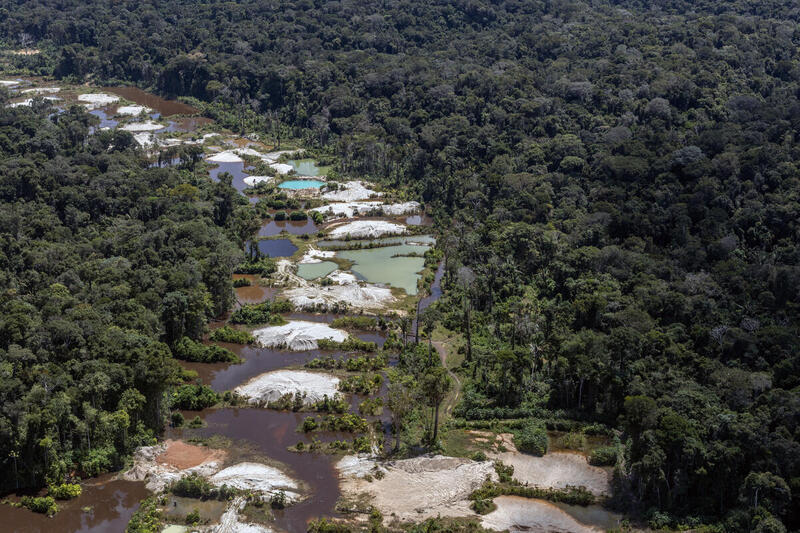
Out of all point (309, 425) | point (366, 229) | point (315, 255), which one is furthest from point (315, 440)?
point (366, 229)

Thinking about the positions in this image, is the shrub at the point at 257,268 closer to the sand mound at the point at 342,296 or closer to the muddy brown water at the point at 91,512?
the sand mound at the point at 342,296

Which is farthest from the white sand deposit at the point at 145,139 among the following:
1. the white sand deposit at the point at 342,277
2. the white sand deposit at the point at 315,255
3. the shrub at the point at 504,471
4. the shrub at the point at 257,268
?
the shrub at the point at 504,471

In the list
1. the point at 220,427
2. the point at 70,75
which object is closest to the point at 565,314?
the point at 220,427

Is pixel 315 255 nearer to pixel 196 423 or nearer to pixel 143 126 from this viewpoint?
pixel 196 423

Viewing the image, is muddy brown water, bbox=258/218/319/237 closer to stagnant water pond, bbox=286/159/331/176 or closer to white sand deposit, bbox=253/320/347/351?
stagnant water pond, bbox=286/159/331/176

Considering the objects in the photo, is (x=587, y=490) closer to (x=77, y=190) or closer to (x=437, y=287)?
(x=437, y=287)
